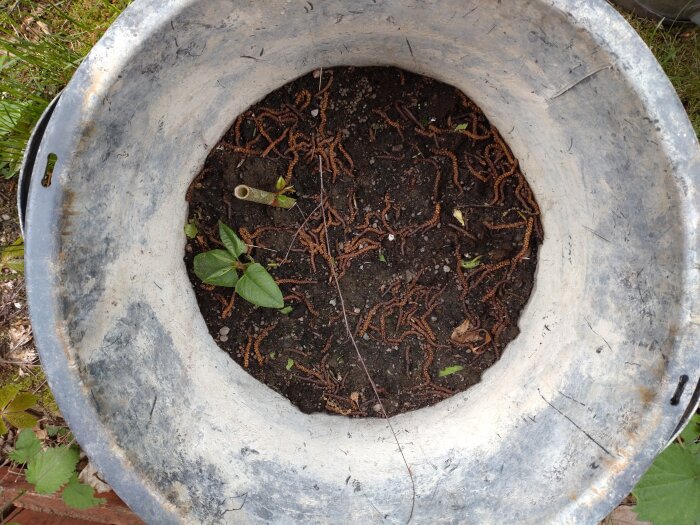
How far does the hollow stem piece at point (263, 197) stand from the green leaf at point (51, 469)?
884 millimetres

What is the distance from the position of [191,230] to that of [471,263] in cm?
77

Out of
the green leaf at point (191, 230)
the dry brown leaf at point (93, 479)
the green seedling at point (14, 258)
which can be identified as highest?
the green leaf at point (191, 230)

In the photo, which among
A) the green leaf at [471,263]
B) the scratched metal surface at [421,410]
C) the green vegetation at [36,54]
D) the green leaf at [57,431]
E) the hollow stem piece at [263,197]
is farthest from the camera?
the green leaf at [57,431]

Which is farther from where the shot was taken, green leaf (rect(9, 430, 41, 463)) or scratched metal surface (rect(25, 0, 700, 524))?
green leaf (rect(9, 430, 41, 463))

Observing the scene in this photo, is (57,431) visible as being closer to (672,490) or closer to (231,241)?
(231,241)

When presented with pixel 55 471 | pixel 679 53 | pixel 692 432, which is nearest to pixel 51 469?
pixel 55 471

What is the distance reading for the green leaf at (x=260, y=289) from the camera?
4.73 feet

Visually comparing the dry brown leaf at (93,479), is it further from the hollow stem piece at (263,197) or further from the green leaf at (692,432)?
the green leaf at (692,432)

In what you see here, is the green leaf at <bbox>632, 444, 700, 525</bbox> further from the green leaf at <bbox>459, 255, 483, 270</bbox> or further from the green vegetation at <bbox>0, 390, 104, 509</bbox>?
the green vegetation at <bbox>0, 390, 104, 509</bbox>

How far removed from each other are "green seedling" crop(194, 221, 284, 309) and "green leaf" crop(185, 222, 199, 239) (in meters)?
0.08

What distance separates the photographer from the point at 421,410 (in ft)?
5.24

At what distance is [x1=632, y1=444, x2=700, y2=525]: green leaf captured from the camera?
1.43 meters

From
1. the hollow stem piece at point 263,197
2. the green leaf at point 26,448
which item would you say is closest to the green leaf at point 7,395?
the green leaf at point 26,448

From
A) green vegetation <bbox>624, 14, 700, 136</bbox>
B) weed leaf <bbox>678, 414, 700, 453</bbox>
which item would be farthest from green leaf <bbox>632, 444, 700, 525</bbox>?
green vegetation <bbox>624, 14, 700, 136</bbox>
